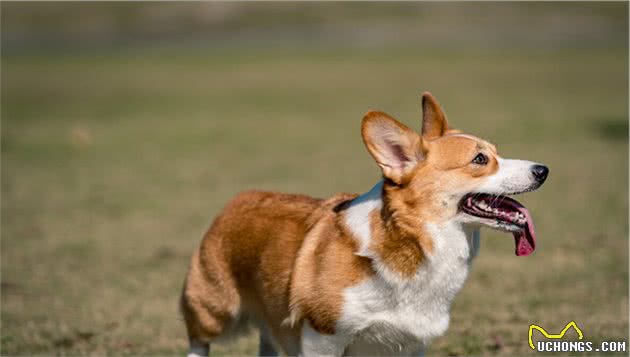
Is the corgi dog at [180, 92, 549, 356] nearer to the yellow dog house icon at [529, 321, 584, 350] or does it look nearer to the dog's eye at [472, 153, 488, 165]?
the dog's eye at [472, 153, 488, 165]

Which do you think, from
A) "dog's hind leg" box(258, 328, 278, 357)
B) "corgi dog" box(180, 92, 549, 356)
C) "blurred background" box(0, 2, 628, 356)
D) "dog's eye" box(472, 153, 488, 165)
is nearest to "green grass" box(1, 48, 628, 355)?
"blurred background" box(0, 2, 628, 356)

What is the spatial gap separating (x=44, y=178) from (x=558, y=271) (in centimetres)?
894

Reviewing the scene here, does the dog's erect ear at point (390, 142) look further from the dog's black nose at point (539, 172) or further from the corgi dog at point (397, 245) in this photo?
the dog's black nose at point (539, 172)

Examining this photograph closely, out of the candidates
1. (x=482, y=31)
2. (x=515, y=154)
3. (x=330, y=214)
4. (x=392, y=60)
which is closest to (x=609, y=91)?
(x=515, y=154)

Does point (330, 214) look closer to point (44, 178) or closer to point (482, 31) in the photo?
point (44, 178)

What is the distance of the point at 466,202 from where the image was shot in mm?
4348

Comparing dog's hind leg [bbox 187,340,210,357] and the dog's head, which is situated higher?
the dog's head

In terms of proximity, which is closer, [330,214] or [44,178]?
[330,214]

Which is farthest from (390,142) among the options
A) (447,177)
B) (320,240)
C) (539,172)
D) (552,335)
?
(552,335)

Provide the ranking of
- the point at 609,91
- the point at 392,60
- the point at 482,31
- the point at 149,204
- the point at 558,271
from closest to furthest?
the point at 558,271 < the point at 149,204 < the point at 609,91 < the point at 392,60 < the point at 482,31

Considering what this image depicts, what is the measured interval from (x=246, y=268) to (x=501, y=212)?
154cm

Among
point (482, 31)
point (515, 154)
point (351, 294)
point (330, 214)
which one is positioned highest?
point (330, 214)

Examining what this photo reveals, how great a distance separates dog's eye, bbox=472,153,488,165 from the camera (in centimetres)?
443

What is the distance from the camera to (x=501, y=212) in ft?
14.5
